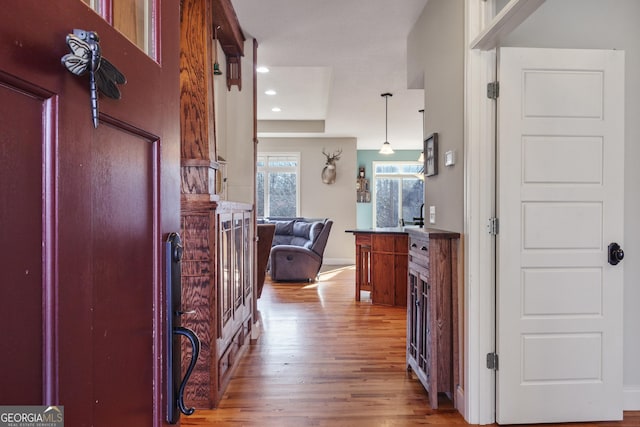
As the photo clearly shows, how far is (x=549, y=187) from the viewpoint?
210 centimetres

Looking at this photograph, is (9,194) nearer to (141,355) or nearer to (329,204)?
(141,355)

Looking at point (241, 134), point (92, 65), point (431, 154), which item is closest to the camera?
point (92, 65)

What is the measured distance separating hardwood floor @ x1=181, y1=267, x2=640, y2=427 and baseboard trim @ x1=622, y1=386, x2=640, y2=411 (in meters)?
0.06

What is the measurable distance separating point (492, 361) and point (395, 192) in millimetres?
8173

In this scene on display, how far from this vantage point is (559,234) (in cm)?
211

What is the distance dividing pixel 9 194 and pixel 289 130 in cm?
745

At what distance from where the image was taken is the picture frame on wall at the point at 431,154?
265 centimetres

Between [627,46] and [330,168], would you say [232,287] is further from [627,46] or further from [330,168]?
[330,168]

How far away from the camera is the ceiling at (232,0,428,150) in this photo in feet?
9.99

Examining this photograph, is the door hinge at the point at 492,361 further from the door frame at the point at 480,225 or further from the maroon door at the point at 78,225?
the maroon door at the point at 78,225

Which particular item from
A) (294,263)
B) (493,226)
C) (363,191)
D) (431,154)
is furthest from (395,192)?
(493,226)

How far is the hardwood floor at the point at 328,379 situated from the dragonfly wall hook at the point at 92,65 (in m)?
2.01

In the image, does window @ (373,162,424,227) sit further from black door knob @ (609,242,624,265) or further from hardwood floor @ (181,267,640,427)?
black door knob @ (609,242,624,265)

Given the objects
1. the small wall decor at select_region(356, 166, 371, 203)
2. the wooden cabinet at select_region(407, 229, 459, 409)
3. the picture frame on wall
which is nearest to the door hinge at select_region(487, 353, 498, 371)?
the wooden cabinet at select_region(407, 229, 459, 409)
